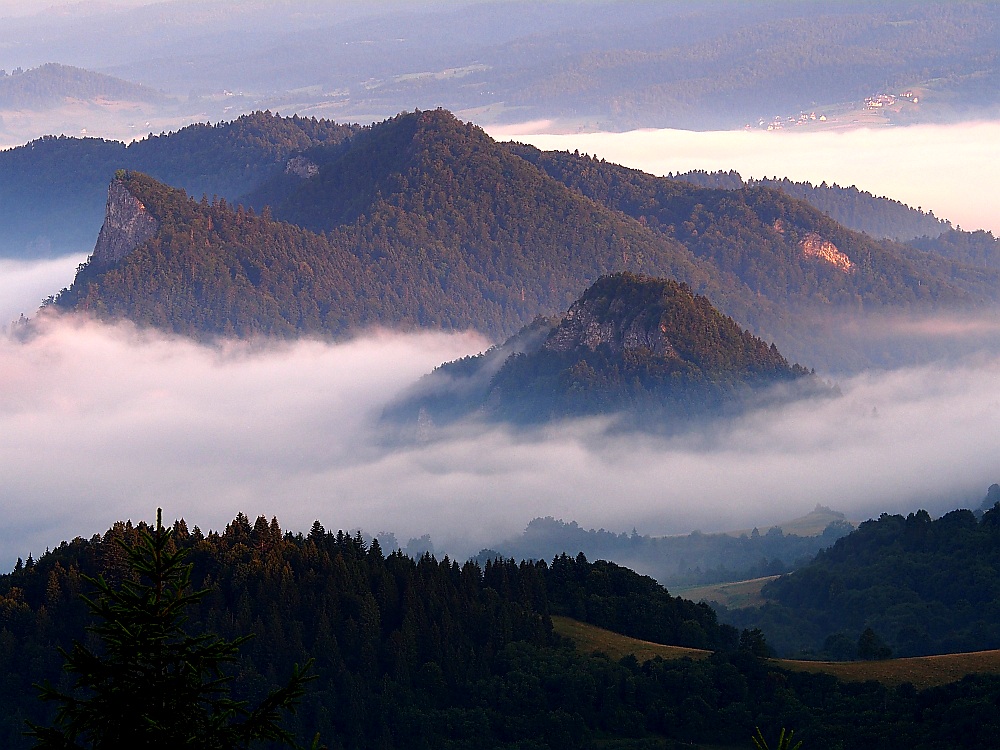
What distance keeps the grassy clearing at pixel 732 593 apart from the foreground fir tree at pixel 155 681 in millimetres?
107642

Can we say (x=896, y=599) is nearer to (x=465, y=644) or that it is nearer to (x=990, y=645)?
(x=990, y=645)

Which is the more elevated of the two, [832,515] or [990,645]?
[832,515]

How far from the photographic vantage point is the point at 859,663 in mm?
95500

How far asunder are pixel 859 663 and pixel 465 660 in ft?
67.7

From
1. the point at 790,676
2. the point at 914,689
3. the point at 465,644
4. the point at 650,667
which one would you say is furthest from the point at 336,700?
the point at 914,689

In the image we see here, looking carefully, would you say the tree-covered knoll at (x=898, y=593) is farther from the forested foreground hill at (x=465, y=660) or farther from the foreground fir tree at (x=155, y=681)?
the foreground fir tree at (x=155, y=681)

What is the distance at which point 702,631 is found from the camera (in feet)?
348

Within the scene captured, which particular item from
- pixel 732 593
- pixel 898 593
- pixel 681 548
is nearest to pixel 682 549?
pixel 681 548

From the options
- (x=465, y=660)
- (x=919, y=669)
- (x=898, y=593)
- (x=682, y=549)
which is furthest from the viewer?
(x=682, y=549)

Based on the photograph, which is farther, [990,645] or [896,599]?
[896,599]

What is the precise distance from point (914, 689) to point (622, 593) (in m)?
25.8

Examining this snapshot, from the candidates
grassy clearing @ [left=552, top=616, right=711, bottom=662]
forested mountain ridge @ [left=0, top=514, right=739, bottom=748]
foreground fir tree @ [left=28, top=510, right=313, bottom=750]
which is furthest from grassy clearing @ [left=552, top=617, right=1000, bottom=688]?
foreground fir tree @ [left=28, top=510, right=313, bottom=750]

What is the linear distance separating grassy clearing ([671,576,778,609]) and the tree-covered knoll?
147cm

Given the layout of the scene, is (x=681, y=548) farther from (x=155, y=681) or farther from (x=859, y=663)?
(x=155, y=681)
